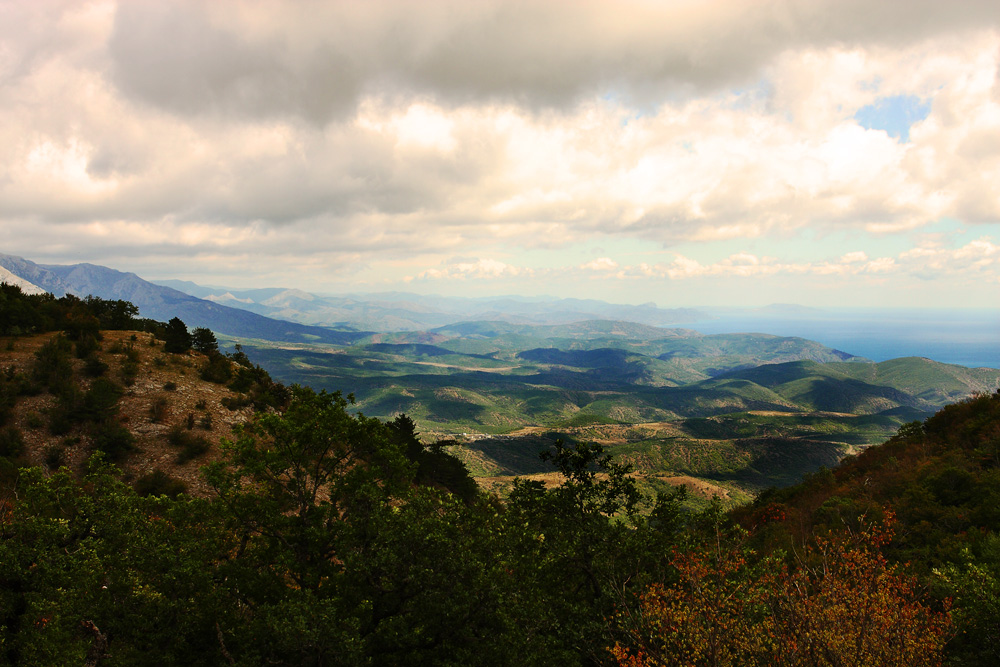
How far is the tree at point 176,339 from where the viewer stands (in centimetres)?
5028

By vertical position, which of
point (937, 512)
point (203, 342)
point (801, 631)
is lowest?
point (937, 512)

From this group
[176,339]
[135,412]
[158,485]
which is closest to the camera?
[158,485]

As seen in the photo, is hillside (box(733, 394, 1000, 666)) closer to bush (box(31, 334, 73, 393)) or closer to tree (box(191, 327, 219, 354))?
bush (box(31, 334, 73, 393))

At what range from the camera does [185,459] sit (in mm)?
33188

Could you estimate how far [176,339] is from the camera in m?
51.8

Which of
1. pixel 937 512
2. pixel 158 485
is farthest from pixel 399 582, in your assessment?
pixel 937 512

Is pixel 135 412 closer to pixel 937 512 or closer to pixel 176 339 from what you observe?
pixel 176 339

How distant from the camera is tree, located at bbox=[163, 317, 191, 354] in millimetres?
50281

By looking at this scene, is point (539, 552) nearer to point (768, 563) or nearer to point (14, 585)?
point (768, 563)

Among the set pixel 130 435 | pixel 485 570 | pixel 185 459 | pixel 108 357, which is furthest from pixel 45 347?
pixel 485 570

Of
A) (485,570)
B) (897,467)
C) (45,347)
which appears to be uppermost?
(45,347)

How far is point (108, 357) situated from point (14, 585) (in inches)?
1638

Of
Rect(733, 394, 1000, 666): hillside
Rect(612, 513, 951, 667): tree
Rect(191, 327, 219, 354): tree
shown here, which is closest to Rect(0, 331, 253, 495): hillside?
Rect(191, 327, 219, 354): tree

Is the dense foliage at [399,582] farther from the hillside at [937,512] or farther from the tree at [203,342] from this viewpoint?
the tree at [203,342]
